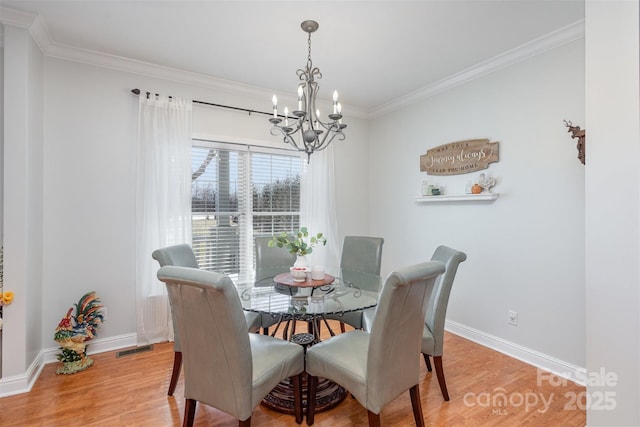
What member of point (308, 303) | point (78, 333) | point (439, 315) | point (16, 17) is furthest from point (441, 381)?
point (16, 17)

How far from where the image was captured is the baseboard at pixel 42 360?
223 centimetres

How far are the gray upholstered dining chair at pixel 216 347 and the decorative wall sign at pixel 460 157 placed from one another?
8.73ft

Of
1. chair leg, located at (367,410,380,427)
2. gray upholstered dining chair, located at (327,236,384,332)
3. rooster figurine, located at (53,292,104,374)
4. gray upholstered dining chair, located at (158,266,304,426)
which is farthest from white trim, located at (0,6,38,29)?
chair leg, located at (367,410,380,427)

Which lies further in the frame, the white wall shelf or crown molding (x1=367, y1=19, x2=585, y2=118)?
the white wall shelf

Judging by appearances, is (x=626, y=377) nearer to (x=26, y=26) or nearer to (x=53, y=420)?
(x=53, y=420)

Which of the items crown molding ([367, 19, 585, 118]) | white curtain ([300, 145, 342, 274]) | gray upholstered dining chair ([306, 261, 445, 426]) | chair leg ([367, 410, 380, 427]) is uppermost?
crown molding ([367, 19, 585, 118])

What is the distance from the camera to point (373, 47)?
106 inches

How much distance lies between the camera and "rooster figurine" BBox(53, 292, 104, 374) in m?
2.55

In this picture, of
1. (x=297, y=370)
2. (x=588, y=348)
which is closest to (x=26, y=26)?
(x=297, y=370)

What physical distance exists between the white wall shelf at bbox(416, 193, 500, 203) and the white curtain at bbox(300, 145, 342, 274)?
1.13m

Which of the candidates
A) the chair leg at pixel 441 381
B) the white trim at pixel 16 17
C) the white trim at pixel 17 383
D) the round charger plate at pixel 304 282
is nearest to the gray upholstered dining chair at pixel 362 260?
the round charger plate at pixel 304 282

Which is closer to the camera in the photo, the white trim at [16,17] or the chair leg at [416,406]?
the chair leg at [416,406]

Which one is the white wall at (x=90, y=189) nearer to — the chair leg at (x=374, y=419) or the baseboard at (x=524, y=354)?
the chair leg at (x=374, y=419)

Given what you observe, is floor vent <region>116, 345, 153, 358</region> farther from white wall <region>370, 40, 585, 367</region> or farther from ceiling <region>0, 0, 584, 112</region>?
white wall <region>370, 40, 585, 367</region>
